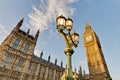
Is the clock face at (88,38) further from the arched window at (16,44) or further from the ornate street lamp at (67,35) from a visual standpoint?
the ornate street lamp at (67,35)

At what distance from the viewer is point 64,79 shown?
5281mm

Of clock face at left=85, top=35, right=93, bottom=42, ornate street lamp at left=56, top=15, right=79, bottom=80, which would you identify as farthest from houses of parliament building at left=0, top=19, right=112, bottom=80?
ornate street lamp at left=56, top=15, right=79, bottom=80

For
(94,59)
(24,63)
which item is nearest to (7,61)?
(24,63)

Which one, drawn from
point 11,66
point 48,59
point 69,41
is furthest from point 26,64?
point 69,41

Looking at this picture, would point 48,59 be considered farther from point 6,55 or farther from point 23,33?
point 6,55

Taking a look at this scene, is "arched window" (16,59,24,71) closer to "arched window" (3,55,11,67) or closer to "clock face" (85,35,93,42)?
"arched window" (3,55,11,67)

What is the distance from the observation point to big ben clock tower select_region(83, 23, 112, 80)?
124ft

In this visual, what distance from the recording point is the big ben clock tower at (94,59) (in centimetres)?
3784

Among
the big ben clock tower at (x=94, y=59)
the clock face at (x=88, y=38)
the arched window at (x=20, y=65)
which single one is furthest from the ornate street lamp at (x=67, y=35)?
the clock face at (x=88, y=38)

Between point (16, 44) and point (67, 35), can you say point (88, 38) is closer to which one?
point (16, 44)

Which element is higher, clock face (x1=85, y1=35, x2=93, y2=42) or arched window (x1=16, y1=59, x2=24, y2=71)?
clock face (x1=85, y1=35, x2=93, y2=42)

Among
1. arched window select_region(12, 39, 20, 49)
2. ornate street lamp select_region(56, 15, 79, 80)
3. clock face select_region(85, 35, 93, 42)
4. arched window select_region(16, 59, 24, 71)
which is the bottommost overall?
ornate street lamp select_region(56, 15, 79, 80)

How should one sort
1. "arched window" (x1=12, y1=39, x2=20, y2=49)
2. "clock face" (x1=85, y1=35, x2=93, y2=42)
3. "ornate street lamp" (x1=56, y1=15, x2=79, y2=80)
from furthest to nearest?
"clock face" (x1=85, y1=35, x2=93, y2=42)
"arched window" (x1=12, y1=39, x2=20, y2=49)
"ornate street lamp" (x1=56, y1=15, x2=79, y2=80)

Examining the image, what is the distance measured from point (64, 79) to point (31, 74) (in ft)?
85.8
